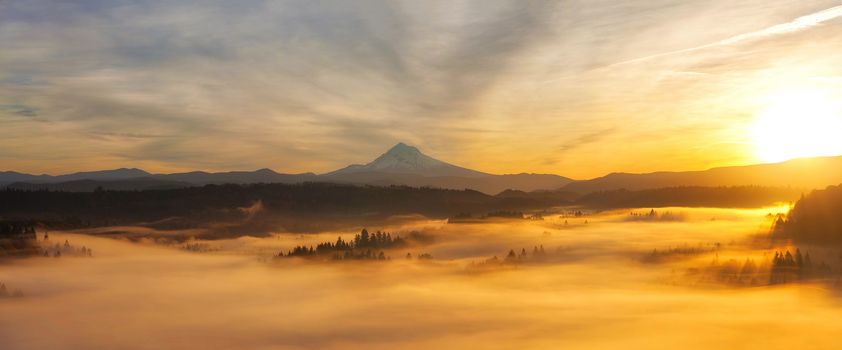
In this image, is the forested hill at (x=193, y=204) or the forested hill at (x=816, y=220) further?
the forested hill at (x=193, y=204)

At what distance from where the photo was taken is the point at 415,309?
1698 inches

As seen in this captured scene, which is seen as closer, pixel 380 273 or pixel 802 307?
pixel 802 307

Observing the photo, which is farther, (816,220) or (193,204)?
(193,204)

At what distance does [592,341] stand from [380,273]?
39.0 metres

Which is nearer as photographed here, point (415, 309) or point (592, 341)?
point (592, 341)

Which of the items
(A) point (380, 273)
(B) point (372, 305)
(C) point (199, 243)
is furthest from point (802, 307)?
(C) point (199, 243)

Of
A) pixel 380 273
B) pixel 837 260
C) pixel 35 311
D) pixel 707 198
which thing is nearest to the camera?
pixel 35 311

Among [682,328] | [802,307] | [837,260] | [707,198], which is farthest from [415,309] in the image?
[707,198]

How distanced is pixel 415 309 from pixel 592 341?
47.5ft

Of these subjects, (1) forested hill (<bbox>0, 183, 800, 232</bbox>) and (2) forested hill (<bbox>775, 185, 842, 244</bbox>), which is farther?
(1) forested hill (<bbox>0, 183, 800, 232</bbox>)

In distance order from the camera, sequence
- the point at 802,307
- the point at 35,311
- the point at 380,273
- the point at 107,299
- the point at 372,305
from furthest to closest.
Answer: the point at 380,273
the point at 107,299
the point at 372,305
the point at 35,311
the point at 802,307

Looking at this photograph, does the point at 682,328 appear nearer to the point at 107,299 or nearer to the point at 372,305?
the point at 372,305

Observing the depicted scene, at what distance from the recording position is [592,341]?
104 ft

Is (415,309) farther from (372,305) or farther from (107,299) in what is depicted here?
(107,299)
